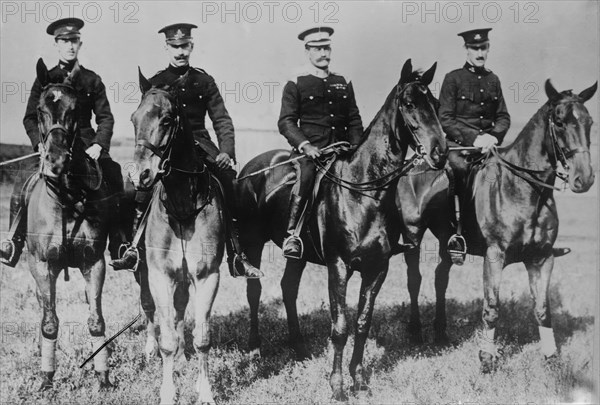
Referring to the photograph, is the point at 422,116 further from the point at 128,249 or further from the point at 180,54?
the point at 128,249

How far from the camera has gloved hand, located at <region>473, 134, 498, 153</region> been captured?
562cm

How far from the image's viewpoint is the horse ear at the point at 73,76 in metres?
5.06

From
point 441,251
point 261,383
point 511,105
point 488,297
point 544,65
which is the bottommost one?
point 261,383

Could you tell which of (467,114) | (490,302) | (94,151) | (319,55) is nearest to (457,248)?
(490,302)

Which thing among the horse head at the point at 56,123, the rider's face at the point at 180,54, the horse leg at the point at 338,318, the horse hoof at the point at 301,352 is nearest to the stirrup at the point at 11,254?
the horse head at the point at 56,123

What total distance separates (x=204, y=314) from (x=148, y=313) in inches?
42.6

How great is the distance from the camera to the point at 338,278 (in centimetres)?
516

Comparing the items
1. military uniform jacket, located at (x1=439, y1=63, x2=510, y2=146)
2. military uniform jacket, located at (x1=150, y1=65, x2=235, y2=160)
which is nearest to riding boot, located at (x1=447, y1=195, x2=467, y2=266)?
military uniform jacket, located at (x1=439, y1=63, x2=510, y2=146)

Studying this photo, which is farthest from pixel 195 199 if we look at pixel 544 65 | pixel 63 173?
pixel 544 65

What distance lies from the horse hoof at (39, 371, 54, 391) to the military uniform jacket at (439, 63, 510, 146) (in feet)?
13.8

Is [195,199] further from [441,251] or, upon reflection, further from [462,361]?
[462,361]

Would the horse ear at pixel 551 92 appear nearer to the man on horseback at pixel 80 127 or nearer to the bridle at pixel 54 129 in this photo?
the man on horseback at pixel 80 127

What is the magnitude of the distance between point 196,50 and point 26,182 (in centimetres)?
193

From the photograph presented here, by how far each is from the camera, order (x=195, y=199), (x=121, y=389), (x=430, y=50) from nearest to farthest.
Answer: (x=195, y=199), (x=121, y=389), (x=430, y=50)
